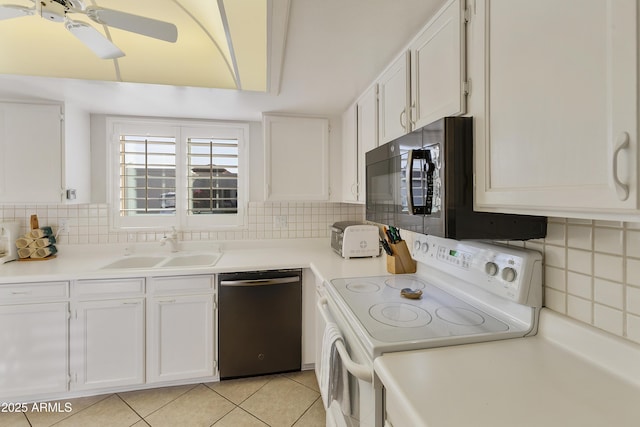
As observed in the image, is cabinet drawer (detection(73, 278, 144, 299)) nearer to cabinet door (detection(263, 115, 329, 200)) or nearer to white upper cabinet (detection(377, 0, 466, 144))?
cabinet door (detection(263, 115, 329, 200))

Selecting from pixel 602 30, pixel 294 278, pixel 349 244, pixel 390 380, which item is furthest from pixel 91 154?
pixel 602 30

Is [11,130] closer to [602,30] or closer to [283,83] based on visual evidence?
[283,83]

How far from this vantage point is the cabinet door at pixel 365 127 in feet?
5.50

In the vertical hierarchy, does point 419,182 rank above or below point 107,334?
above

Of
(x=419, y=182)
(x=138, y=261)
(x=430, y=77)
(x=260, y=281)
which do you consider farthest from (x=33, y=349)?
(x=430, y=77)

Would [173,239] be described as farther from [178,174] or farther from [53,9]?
[53,9]

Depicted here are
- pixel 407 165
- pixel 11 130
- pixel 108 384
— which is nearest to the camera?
pixel 407 165

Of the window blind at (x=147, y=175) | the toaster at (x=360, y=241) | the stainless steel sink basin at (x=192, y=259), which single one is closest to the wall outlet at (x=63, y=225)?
the window blind at (x=147, y=175)

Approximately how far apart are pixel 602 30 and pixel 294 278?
1860mm

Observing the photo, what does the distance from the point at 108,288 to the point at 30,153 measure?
1.18m

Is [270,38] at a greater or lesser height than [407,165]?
greater

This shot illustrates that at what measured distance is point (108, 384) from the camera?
6.01 feet

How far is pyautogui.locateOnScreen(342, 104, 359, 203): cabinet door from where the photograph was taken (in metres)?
2.05

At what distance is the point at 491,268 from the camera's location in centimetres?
104
